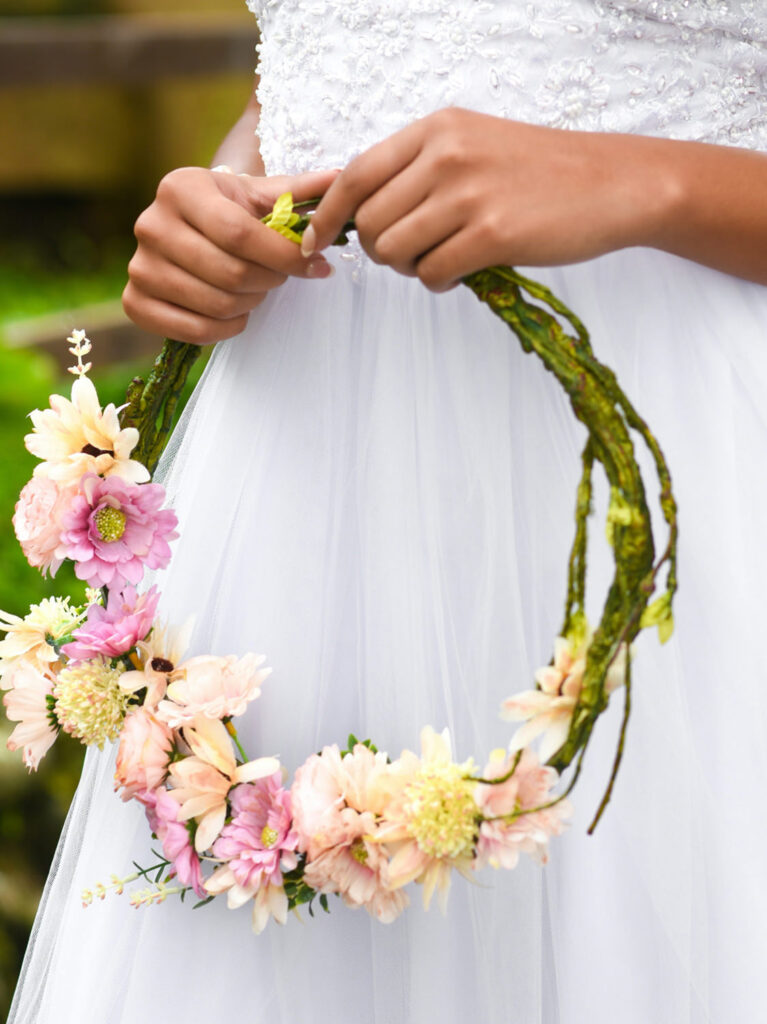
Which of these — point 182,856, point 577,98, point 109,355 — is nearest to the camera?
point 182,856

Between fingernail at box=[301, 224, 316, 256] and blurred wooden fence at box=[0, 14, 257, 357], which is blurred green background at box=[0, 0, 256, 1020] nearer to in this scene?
blurred wooden fence at box=[0, 14, 257, 357]

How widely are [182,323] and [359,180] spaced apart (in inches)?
7.7

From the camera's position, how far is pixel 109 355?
4.27 meters

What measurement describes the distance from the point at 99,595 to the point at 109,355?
341 centimetres

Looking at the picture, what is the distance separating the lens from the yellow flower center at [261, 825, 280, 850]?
85 centimetres

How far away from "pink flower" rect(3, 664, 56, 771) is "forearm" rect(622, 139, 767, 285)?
0.58 m

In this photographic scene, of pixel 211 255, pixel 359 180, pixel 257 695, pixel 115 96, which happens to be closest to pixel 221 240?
pixel 211 255

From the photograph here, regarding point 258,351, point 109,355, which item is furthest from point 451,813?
point 109,355

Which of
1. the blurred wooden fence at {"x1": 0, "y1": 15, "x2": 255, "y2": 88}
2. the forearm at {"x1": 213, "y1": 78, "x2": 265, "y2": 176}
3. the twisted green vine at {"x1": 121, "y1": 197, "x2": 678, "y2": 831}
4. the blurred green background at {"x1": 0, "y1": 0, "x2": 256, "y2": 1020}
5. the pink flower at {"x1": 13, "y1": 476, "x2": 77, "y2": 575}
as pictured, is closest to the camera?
the twisted green vine at {"x1": 121, "y1": 197, "x2": 678, "y2": 831}

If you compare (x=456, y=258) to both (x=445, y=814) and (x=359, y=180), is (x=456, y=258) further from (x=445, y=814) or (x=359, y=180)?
(x=445, y=814)

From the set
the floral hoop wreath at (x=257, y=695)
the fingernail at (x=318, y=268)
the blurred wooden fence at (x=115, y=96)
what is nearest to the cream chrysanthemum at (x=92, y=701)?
the floral hoop wreath at (x=257, y=695)

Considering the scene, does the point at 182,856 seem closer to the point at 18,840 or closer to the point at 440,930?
the point at 440,930

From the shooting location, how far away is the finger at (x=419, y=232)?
0.80 m

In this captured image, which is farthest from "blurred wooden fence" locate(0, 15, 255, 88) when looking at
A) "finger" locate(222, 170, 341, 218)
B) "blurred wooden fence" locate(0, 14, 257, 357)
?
"finger" locate(222, 170, 341, 218)
